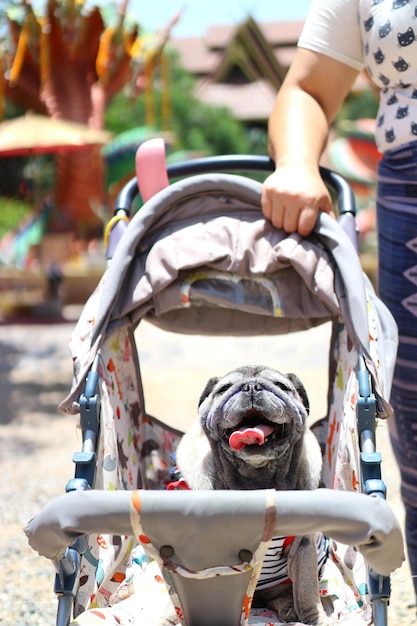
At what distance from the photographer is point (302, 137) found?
2.45 metres

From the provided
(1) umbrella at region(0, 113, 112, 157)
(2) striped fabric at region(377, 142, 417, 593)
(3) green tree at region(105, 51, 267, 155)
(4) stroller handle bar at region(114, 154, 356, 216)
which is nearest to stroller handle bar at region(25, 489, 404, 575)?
(2) striped fabric at region(377, 142, 417, 593)

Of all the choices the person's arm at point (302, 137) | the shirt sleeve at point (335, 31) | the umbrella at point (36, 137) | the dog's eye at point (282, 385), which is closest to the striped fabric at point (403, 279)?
the person's arm at point (302, 137)

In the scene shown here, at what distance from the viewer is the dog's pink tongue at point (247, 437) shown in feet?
6.79

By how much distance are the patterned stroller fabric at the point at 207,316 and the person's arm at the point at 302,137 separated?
2.6 inches

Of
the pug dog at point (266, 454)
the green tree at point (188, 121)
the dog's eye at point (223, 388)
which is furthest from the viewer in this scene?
the green tree at point (188, 121)

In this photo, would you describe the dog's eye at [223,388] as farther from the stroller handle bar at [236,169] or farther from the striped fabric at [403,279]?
the stroller handle bar at [236,169]

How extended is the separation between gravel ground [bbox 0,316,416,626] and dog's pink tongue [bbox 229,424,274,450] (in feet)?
1.74

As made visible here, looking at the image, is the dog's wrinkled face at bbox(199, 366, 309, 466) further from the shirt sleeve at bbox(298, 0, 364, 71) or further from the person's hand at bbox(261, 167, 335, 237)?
the shirt sleeve at bbox(298, 0, 364, 71)

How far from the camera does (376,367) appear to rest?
2.20m

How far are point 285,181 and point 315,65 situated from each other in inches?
15.5

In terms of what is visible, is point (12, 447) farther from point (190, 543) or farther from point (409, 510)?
point (190, 543)

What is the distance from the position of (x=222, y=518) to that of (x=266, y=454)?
506mm

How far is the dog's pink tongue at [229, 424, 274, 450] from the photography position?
6.79 ft

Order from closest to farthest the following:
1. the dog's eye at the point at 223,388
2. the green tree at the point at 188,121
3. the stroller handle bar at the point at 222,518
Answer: the stroller handle bar at the point at 222,518 < the dog's eye at the point at 223,388 < the green tree at the point at 188,121
